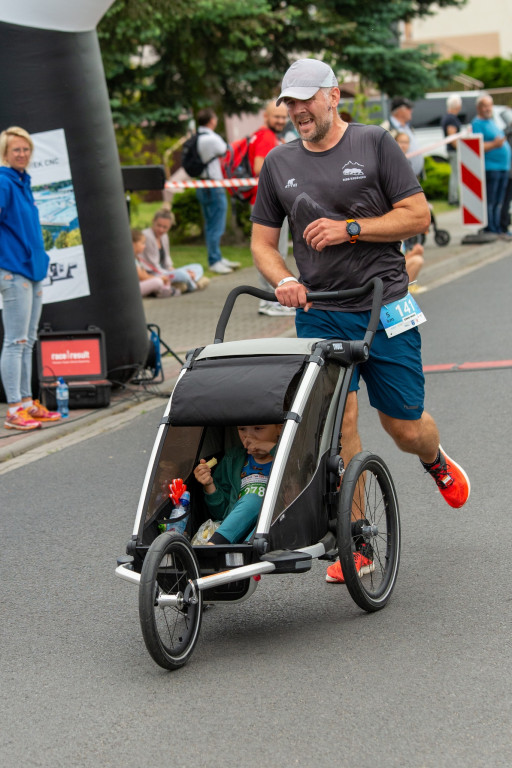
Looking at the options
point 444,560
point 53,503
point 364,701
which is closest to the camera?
point 364,701

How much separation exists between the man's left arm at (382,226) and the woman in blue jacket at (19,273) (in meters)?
3.91

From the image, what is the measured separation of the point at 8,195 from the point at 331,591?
4.31 metres

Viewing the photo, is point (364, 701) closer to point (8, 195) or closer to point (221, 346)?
point (221, 346)

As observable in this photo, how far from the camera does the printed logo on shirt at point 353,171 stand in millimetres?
4980

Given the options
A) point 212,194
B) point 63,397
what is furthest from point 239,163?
point 63,397

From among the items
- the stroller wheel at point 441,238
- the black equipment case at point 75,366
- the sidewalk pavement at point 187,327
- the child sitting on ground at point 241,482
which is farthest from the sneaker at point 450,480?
the stroller wheel at point 441,238

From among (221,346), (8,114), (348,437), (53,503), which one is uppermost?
(8,114)

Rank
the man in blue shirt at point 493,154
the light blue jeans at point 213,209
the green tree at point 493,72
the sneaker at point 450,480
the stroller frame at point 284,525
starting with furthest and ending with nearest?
the green tree at point 493,72 → the man in blue shirt at point 493,154 → the light blue jeans at point 213,209 → the sneaker at point 450,480 → the stroller frame at point 284,525

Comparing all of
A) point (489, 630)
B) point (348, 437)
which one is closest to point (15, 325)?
point (348, 437)

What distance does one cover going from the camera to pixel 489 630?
4574 mm

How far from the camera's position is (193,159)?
1620 cm

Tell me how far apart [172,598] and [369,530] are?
0.98 meters

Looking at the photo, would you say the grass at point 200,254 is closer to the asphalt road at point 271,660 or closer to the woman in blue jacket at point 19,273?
the woman in blue jacket at point 19,273

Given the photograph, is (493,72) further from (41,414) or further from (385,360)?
(385,360)
